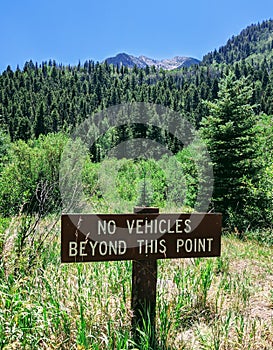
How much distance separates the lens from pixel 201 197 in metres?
15.3

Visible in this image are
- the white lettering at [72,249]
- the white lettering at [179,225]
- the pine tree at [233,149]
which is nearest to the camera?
the white lettering at [72,249]

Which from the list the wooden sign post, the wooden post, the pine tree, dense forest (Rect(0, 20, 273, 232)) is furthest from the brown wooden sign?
the pine tree

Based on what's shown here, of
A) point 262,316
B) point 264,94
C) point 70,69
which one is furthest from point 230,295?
point 70,69

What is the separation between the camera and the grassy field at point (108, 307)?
2.39m

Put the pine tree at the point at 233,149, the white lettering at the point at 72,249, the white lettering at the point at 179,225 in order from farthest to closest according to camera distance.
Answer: the pine tree at the point at 233,149, the white lettering at the point at 179,225, the white lettering at the point at 72,249

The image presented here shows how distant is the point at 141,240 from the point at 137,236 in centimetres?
4

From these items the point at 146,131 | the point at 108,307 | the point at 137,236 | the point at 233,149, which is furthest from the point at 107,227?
the point at 233,149

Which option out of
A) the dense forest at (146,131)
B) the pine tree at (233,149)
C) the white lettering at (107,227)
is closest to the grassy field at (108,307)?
the white lettering at (107,227)

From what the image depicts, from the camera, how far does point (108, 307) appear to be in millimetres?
2750

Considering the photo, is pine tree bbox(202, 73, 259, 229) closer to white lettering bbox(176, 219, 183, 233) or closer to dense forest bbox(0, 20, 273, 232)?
dense forest bbox(0, 20, 273, 232)

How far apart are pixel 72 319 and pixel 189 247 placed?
947 mm

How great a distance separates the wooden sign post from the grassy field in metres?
0.22

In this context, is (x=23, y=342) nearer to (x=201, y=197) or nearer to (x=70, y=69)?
(x=201, y=197)

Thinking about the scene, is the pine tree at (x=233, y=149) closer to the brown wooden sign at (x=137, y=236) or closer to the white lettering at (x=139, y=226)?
the brown wooden sign at (x=137, y=236)
